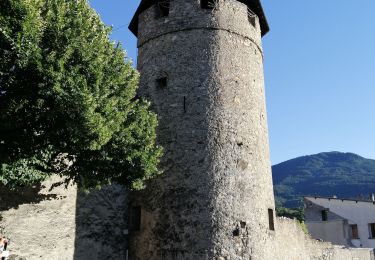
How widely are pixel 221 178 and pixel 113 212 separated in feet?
15.2

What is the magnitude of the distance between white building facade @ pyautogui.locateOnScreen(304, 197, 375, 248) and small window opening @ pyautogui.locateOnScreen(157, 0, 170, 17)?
24451 millimetres

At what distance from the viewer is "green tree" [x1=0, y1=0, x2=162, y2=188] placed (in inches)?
408

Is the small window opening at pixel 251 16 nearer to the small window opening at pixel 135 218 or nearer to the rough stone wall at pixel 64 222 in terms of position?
the rough stone wall at pixel 64 222

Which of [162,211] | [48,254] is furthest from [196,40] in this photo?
[48,254]

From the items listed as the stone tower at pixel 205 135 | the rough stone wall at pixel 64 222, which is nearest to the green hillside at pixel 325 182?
the stone tower at pixel 205 135

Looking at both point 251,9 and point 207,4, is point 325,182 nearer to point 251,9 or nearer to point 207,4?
point 251,9

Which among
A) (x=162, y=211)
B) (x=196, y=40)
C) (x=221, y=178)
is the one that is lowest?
(x=162, y=211)

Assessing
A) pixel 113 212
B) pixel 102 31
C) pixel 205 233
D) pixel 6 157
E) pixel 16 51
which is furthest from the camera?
pixel 113 212

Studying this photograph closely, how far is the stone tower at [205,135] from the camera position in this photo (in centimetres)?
1377

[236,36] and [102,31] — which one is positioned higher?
[236,36]

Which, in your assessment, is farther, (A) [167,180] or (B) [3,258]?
(A) [167,180]

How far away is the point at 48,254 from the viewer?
44.7 feet

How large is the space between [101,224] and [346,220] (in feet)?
84.4

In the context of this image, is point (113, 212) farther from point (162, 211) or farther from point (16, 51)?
point (16, 51)
